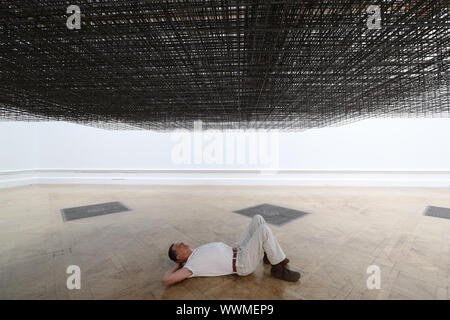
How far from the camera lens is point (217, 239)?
4047 millimetres

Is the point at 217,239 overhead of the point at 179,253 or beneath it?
beneath

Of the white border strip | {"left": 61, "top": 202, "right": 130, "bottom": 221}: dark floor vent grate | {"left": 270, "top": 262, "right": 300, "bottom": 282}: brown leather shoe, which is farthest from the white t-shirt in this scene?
the white border strip

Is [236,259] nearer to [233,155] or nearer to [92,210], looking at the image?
[92,210]

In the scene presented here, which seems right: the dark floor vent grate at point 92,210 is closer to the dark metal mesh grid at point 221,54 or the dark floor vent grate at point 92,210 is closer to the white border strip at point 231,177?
the dark metal mesh grid at point 221,54

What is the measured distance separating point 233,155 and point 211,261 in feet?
27.7

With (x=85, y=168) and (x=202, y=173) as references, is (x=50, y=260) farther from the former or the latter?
(x=85, y=168)

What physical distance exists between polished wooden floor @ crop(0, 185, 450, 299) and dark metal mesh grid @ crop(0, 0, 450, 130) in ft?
10.3

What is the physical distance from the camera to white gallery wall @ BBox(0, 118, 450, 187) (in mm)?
9875

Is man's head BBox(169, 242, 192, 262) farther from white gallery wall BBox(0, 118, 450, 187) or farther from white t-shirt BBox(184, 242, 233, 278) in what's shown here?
white gallery wall BBox(0, 118, 450, 187)

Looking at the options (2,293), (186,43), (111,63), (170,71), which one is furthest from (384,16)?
(2,293)

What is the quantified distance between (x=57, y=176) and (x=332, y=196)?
1434 cm

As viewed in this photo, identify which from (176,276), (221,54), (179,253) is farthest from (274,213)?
(221,54)

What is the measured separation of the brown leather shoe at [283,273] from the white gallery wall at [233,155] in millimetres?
8048

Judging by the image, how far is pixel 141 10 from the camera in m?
2.35
